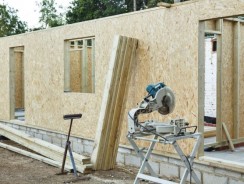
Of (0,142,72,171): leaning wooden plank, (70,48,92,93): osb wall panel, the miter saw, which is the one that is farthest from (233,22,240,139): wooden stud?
(70,48,92,93): osb wall panel

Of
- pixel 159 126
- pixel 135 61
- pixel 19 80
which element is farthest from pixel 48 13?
pixel 159 126

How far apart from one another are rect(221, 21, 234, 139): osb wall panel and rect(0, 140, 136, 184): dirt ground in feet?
7.29

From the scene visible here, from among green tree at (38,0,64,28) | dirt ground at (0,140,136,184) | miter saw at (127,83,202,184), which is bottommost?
dirt ground at (0,140,136,184)

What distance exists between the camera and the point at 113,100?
6773 millimetres

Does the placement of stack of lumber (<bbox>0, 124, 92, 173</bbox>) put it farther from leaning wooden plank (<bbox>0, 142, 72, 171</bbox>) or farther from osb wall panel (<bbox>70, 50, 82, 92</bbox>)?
osb wall panel (<bbox>70, 50, 82, 92</bbox>)

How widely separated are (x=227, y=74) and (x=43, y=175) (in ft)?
13.3

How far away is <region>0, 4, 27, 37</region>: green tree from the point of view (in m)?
31.1

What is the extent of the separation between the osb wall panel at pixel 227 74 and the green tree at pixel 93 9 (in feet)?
66.6

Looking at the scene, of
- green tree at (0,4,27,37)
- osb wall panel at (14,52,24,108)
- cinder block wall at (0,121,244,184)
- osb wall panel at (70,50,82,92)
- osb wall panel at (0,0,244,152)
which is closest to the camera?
cinder block wall at (0,121,244,184)

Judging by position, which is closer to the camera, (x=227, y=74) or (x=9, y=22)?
(x=227, y=74)

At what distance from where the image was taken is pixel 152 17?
21.6 feet

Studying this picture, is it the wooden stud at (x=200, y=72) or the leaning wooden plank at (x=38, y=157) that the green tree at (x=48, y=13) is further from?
the wooden stud at (x=200, y=72)

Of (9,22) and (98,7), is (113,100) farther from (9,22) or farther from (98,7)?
(9,22)

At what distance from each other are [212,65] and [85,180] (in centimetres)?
549
